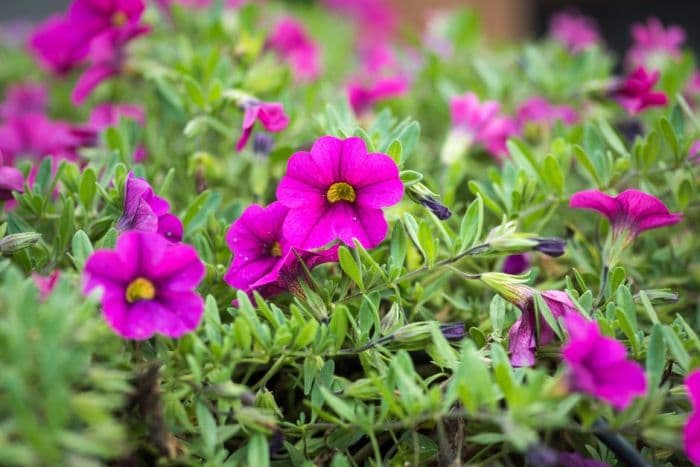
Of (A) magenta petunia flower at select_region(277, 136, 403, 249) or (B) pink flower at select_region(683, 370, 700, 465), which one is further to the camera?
(A) magenta petunia flower at select_region(277, 136, 403, 249)

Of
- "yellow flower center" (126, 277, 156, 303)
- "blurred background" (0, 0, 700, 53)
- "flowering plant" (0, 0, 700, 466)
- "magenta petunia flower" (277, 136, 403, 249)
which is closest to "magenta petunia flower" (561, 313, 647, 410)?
"flowering plant" (0, 0, 700, 466)

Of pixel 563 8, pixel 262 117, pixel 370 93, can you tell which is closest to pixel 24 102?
pixel 370 93

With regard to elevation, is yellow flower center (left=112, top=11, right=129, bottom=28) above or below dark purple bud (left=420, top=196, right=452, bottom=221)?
below

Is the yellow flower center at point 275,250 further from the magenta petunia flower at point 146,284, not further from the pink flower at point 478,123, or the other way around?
the pink flower at point 478,123

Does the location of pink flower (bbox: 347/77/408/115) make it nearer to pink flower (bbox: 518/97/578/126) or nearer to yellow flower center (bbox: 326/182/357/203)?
pink flower (bbox: 518/97/578/126)

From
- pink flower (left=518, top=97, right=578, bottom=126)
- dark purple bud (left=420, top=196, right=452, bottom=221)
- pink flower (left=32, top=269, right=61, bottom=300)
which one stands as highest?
dark purple bud (left=420, top=196, right=452, bottom=221)

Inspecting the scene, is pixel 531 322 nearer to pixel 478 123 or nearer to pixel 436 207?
pixel 436 207

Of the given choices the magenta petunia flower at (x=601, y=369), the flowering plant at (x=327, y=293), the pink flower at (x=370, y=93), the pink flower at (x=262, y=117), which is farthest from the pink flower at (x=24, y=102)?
the magenta petunia flower at (x=601, y=369)
